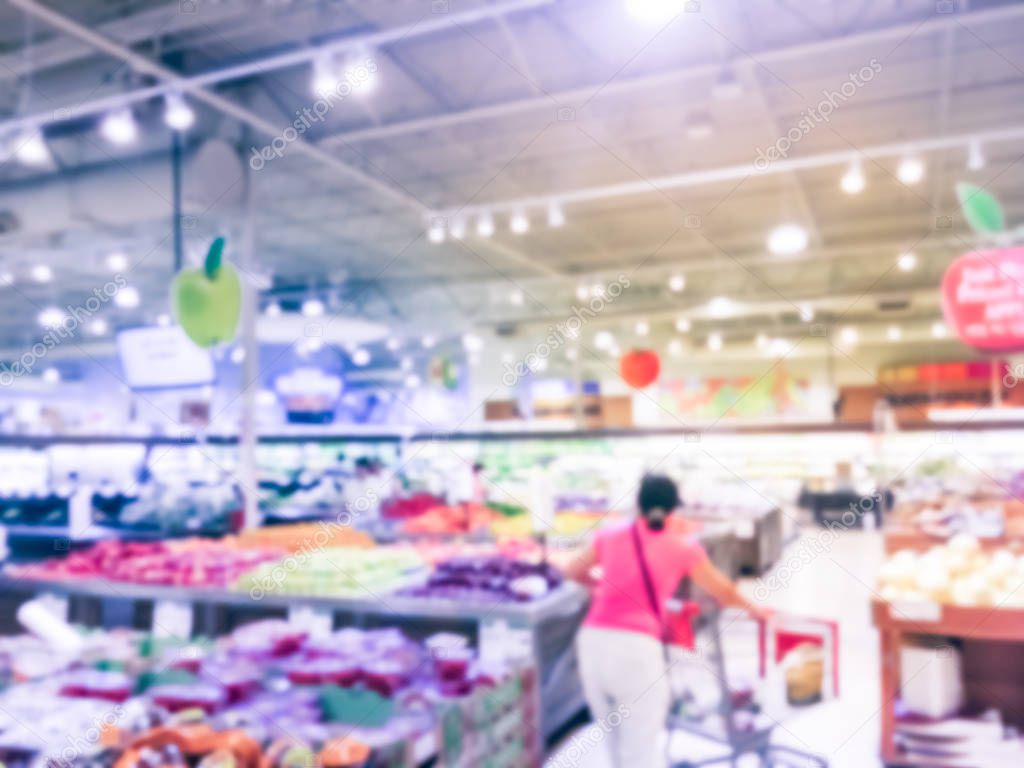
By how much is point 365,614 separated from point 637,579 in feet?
6.57

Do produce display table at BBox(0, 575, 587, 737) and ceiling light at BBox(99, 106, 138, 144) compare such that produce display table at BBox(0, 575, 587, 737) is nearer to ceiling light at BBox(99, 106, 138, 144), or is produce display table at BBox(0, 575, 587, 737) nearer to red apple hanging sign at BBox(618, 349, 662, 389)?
ceiling light at BBox(99, 106, 138, 144)

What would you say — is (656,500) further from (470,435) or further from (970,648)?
(470,435)

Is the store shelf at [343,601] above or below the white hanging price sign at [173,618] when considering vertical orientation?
above

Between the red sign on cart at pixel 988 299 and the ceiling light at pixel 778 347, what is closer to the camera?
the red sign on cart at pixel 988 299

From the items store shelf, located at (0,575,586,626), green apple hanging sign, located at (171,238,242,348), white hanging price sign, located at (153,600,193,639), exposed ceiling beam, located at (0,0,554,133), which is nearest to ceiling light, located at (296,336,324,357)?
exposed ceiling beam, located at (0,0,554,133)

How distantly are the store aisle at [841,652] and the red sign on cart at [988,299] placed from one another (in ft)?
7.38

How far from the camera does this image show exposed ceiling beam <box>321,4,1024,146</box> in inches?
224

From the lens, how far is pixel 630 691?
3479 millimetres

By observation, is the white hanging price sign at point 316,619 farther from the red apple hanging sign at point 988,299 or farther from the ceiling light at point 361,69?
the red apple hanging sign at point 988,299

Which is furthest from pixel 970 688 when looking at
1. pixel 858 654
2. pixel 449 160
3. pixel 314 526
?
pixel 449 160

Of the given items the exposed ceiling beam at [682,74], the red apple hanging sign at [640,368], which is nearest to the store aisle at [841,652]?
the red apple hanging sign at [640,368]

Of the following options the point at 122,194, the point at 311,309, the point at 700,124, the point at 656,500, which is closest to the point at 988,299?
the point at 700,124

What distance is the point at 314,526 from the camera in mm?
7324

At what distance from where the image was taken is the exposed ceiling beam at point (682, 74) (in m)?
5.70
